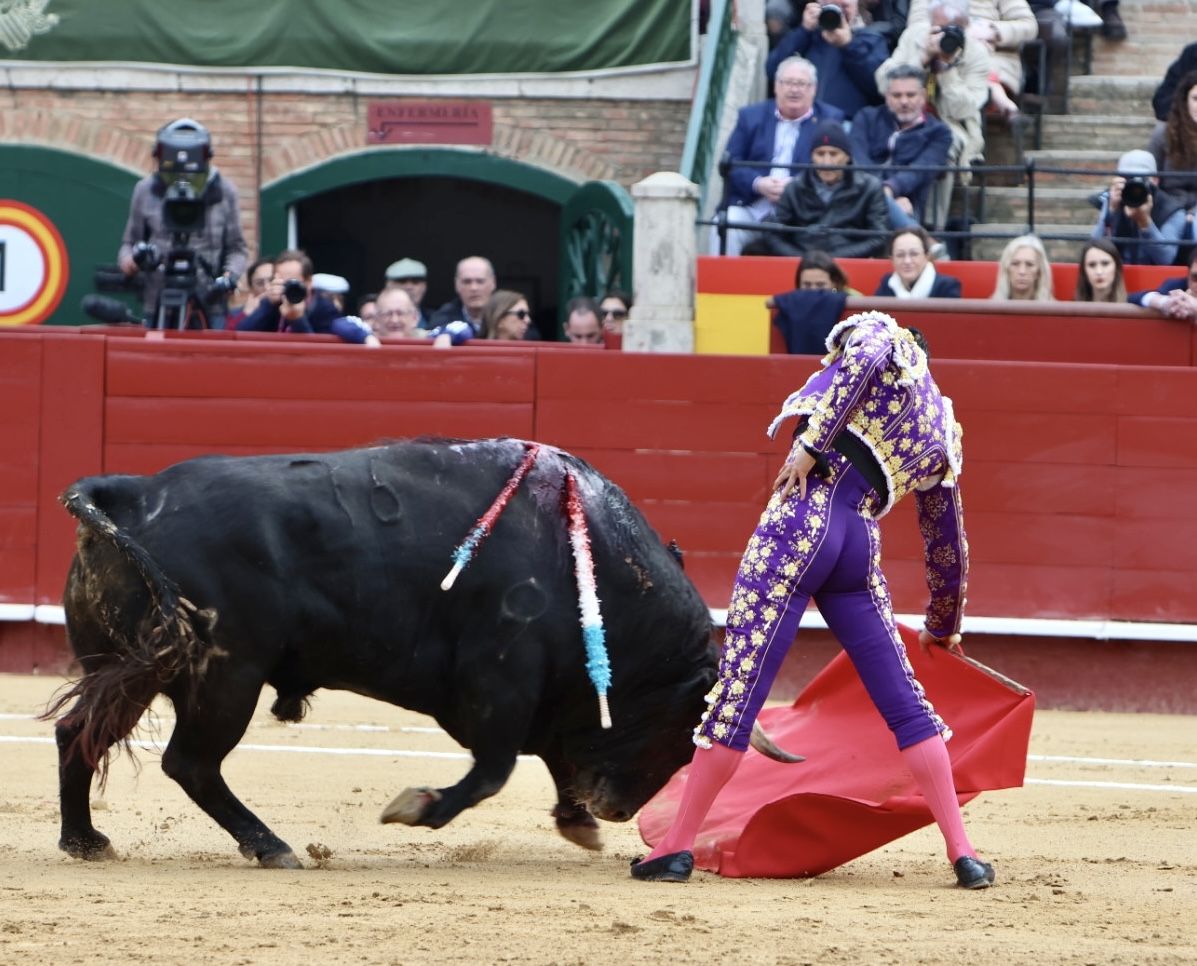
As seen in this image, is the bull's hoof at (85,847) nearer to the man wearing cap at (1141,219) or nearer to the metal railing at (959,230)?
the metal railing at (959,230)

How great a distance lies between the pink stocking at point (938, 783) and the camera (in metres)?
4.21

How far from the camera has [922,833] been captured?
5.34 meters

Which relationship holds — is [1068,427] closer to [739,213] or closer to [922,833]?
[739,213]

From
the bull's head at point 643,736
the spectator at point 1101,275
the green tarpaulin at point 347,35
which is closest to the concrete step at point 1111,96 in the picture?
the green tarpaulin at point 347,35

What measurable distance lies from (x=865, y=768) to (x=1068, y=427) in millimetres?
3243

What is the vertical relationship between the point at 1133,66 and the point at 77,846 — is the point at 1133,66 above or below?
above

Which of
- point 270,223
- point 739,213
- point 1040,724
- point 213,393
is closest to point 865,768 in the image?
point 1040,724

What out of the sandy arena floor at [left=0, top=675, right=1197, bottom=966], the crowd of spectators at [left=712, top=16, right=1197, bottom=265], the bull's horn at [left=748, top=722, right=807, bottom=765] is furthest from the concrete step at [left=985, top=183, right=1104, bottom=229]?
the bull's horn at [left=748, top=722, right=807, bottom=765]

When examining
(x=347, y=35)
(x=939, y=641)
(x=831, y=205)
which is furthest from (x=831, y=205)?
(x=939, y=641)

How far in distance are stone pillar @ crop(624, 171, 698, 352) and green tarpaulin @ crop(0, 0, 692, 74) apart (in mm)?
3202

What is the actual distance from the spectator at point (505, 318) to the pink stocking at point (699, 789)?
14.2 ft

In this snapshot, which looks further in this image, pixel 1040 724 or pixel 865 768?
pixel 1040 724

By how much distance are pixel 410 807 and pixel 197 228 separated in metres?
4.63

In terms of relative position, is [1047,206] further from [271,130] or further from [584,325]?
[271,130]
